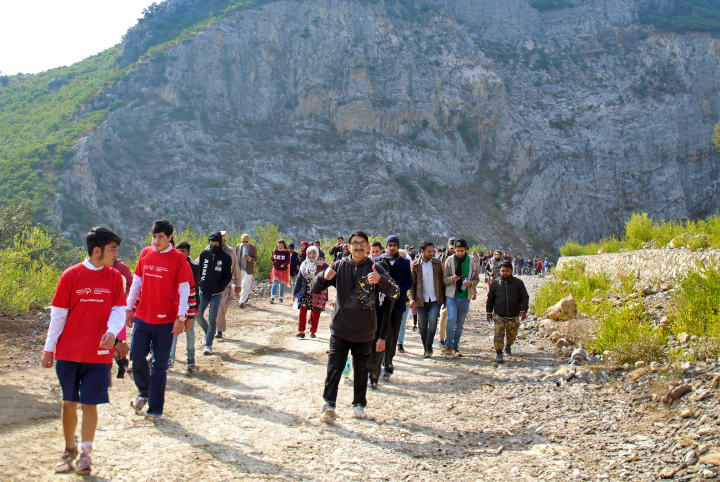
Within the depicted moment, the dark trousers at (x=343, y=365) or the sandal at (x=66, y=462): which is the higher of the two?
the dark trousers at (x=343, y=365)


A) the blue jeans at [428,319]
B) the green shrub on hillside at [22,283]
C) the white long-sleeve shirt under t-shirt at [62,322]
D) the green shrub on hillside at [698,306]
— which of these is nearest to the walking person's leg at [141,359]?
the white long-sleeve shirt under t-shirt at [62,322]

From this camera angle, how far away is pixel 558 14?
69.8m

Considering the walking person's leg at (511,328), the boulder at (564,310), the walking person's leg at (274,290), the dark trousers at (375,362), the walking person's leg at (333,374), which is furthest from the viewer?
the walking person's leg at (274,290)

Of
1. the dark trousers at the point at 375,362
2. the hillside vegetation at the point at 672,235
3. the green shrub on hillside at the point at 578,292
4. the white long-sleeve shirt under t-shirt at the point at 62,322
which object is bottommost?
the dark trousers at the point at 375,362

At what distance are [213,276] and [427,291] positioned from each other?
3.33 metres

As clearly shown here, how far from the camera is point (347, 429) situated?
4719 mm

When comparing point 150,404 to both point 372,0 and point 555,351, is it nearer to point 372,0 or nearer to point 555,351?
point 555,351

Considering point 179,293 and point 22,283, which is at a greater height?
point 179,293

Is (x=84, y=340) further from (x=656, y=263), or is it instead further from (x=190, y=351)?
(x=656, y=263)

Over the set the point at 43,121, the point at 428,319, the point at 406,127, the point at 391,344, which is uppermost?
the point at 406,127

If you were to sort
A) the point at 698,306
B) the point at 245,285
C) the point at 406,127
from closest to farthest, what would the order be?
1. the point at 698,306
2. the point at 245,285
3. the point at 406,127

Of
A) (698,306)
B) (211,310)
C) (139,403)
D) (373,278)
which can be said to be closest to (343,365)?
(373,278)

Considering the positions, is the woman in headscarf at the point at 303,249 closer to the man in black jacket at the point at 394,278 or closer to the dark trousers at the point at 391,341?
the man in black jacket at the point at 394,278

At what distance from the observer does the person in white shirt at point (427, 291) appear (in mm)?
8086
